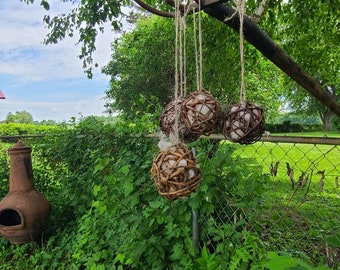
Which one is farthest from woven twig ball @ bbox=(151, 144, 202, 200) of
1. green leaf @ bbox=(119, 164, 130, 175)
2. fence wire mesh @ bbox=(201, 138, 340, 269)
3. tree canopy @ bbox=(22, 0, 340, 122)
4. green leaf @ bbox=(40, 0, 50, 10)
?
green leaf @ bbox=(40, 0, 50, 10)

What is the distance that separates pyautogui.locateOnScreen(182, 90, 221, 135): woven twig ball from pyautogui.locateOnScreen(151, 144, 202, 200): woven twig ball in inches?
3.7

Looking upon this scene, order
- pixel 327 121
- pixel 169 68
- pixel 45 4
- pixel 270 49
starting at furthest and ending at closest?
pixel 327 121
pixel 169 68
pixel 45 4
pixel 270 49

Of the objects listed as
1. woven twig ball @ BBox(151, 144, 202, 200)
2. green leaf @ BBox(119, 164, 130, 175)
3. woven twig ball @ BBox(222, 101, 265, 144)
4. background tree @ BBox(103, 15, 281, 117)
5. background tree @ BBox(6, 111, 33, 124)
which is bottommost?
green leaf @ BBox(119, 164, 130, 175)

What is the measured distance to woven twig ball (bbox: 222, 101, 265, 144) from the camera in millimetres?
1099

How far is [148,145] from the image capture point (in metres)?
2.22

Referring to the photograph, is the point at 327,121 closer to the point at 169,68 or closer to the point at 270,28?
the point at 169,68

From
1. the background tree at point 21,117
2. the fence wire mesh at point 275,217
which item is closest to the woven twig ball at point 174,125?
the fence wire mesh at point 275,217

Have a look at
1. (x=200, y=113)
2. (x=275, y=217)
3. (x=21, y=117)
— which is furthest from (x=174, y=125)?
(x=21, y=117)

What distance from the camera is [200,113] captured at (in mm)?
1088

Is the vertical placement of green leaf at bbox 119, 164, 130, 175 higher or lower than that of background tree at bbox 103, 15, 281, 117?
lower

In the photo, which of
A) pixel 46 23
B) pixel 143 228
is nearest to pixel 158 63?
pixel 46 23

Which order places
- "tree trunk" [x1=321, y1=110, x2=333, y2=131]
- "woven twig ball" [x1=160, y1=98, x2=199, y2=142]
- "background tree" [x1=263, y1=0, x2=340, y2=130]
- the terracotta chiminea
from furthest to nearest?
→ "tree trunk" [x1=321, y1=110, x2=333, y2=131], "background tree" [x1=263, y1=0, x2=340, y2=130], the terracotta chiminea, "woven twig ball" [x1=160, y1=98, x2=199, y2=142]

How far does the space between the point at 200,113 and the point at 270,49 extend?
1364 mm

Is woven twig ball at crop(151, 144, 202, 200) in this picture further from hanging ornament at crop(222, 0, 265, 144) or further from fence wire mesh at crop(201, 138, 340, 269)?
fence wire mesh at crop(201, 138, 340, 269)
